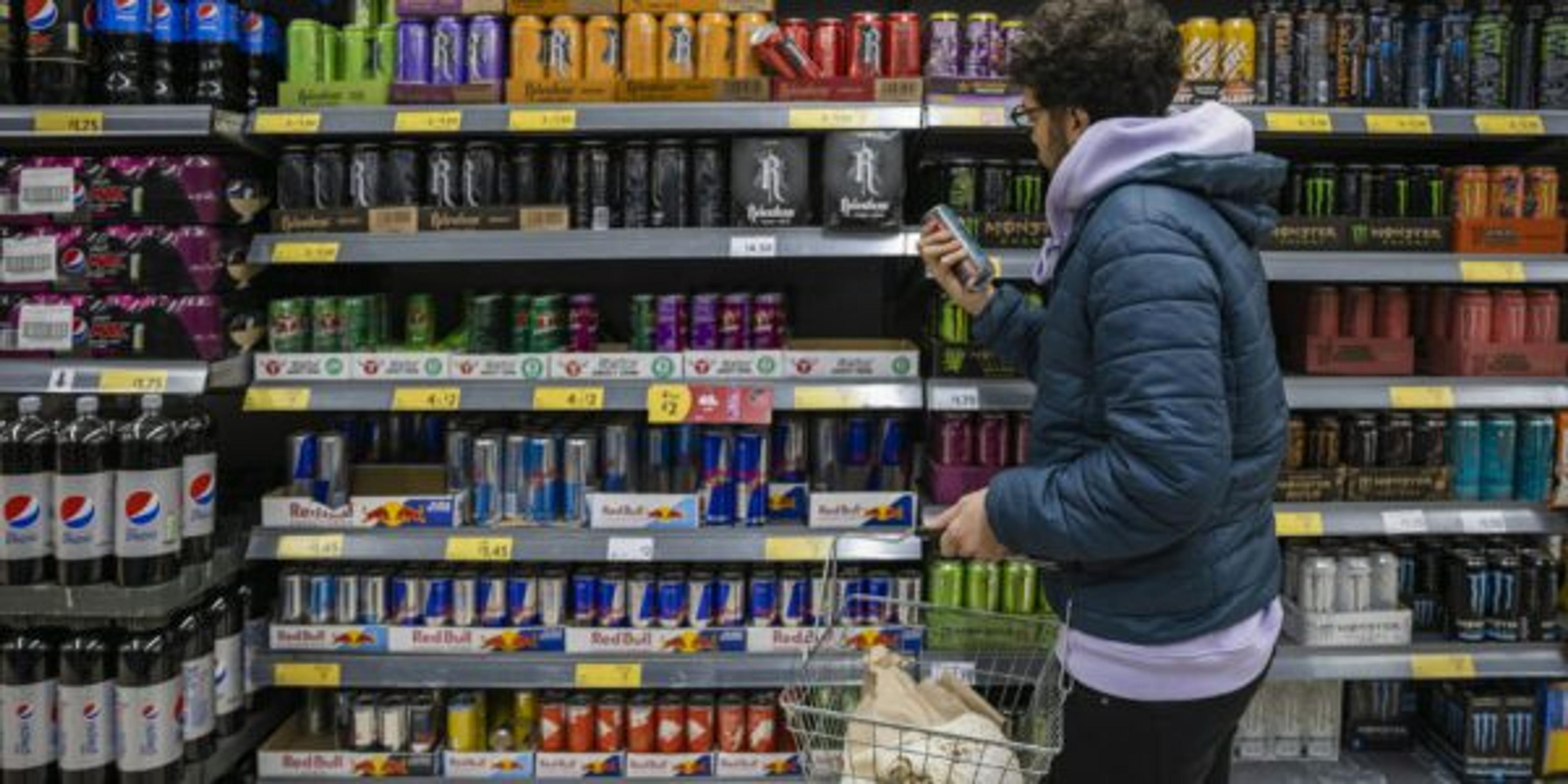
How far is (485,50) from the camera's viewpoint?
9.34 ft

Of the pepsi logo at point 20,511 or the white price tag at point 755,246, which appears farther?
the white price tag at point 755,246

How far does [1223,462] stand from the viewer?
4.96 ft

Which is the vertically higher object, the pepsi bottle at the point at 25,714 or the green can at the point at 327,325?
the green can at the point at 327,325

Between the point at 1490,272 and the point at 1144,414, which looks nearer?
the point at 1144,414

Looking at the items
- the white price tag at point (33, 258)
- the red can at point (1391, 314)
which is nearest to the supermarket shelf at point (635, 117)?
the white price tag at point (33, 258)

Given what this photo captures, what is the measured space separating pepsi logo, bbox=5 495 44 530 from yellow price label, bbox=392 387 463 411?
0.76 meters

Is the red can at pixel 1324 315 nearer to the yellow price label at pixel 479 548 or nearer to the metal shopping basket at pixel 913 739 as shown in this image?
the metal shopping basket at pixel 913 739

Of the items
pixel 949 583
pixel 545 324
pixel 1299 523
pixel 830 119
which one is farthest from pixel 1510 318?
pixel 545 324

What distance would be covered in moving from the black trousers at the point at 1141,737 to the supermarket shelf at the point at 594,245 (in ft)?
4.32

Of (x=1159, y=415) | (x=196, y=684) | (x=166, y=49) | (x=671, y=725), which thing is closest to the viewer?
(x=1159, y=415)

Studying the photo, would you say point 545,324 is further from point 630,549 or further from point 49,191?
point 49,191

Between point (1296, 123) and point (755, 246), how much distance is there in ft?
4.16

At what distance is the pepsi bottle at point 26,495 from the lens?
2.61 metres

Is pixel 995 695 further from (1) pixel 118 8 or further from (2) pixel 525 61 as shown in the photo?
(1) pixel 118 8
